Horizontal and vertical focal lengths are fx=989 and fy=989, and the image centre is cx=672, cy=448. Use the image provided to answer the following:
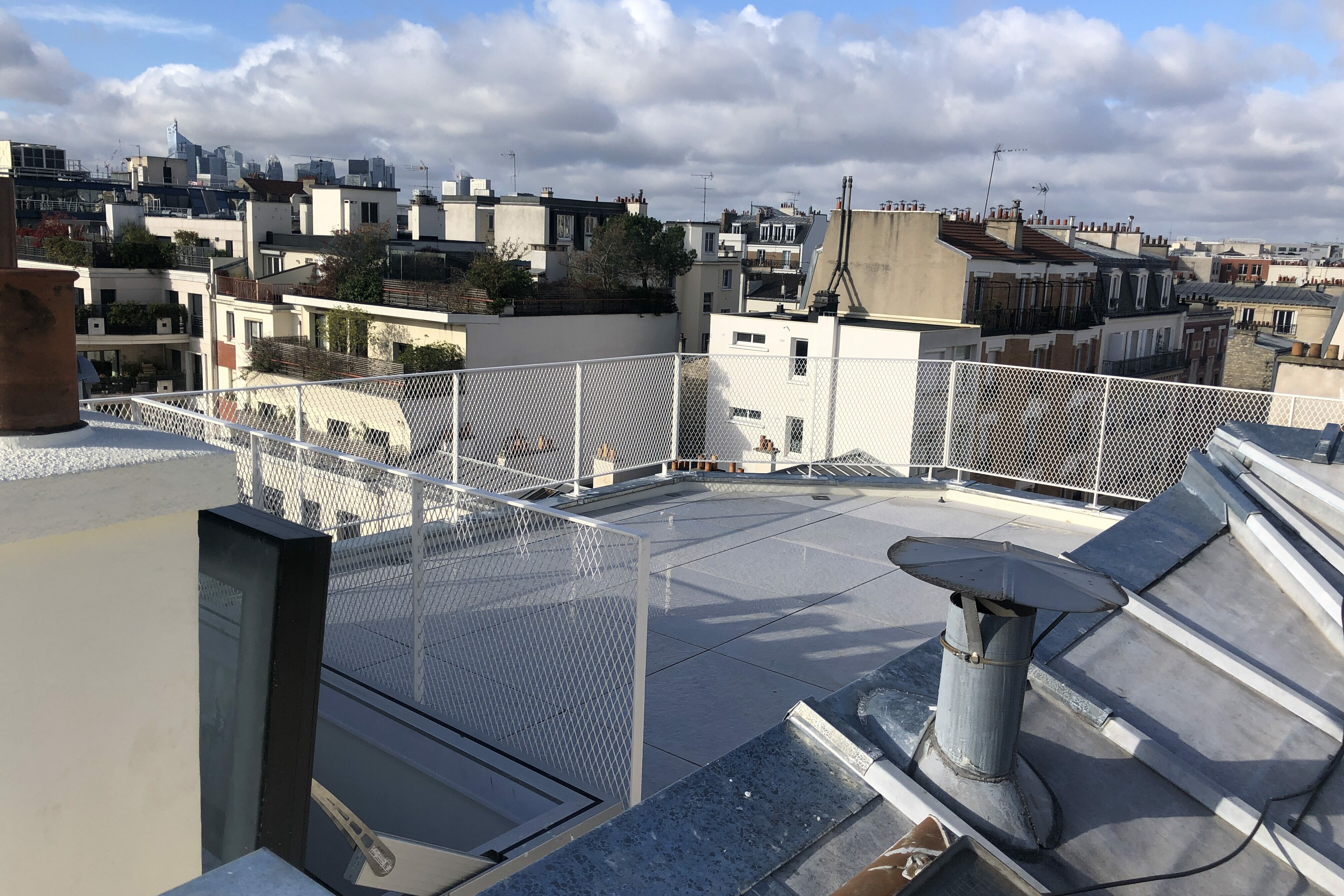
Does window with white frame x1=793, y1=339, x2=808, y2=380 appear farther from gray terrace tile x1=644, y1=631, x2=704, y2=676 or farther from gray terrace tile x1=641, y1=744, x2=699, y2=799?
gray terrace tile x1=641, y1=744, x2=699, y2=799

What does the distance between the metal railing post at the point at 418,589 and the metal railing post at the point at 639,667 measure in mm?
1004

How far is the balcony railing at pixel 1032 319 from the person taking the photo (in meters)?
33.4

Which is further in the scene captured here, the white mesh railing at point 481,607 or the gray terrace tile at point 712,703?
the gray terrace tile at point 712,703

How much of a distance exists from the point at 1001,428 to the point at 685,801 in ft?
31.6

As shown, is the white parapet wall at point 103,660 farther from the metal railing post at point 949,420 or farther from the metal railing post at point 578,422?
the metal railing post at point 949,420

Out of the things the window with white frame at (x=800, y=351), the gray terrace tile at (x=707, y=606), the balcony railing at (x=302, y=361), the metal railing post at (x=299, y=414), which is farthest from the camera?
the balcony railing at (x=302, y=361)

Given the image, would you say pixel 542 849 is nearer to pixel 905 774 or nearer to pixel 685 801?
pixel 685 801

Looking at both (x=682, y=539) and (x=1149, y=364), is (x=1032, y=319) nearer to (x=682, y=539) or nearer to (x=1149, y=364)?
(x=1149, y=364)

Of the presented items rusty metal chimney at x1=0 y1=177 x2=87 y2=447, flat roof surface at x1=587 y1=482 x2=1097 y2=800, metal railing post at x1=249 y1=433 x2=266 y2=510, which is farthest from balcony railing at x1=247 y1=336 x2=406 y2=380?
rusty metal chimney at x1=0 y1=177 x2=87 y2=447

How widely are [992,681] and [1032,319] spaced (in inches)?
1445

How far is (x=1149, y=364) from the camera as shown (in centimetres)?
4625

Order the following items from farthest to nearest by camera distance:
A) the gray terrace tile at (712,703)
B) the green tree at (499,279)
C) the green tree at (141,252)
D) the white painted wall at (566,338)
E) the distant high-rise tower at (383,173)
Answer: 1. the distant high-rise tower at (383,173)
2. the green tree at (141,252)
3. the white painted wall at (566,338)
4. the green tree at (499,279)
5. the gray terrace tile at (712,703)

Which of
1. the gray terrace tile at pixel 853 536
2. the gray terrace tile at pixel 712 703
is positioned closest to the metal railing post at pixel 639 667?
the gray terrace tile at pixel 712 703

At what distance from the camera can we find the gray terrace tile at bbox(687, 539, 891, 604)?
7.47m
